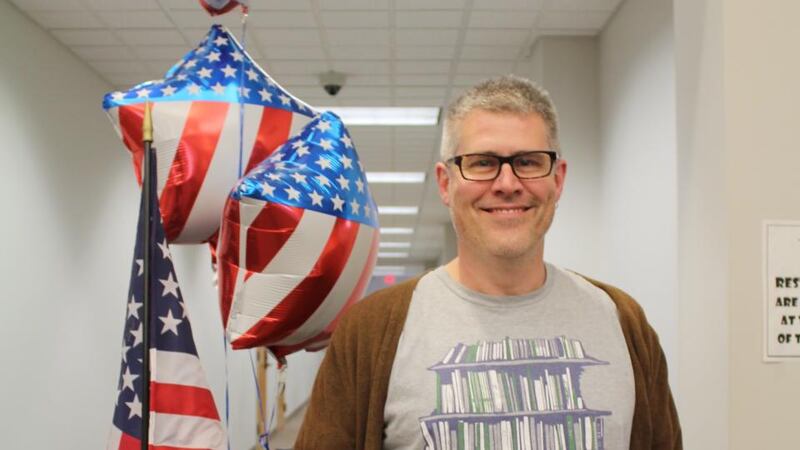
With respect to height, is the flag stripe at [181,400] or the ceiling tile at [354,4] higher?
the ceiling tile at [354,4]

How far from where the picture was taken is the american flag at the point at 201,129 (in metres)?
2.13

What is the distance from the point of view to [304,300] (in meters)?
2.01

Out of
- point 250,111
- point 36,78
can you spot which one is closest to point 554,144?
point 250,111

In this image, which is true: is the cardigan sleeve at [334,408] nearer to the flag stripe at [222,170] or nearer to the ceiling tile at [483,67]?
the flag stripe at [222,170]

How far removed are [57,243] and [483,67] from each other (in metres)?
2.75

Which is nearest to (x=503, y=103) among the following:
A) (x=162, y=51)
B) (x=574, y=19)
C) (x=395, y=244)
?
(x=574, y=19)

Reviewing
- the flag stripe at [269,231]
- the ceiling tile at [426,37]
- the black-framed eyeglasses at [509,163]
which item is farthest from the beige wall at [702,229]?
the ceiling tile at [426,37]

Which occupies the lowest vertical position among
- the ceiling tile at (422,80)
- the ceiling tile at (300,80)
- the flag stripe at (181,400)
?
the flag stripe at (181,400)

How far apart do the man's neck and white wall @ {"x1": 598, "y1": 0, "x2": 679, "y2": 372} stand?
218 centimetres

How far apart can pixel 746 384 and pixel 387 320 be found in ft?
2.71

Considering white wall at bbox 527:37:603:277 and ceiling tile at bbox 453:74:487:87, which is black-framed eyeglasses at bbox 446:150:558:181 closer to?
white wall at bbox 527:37:603:277

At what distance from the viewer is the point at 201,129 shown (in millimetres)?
2135

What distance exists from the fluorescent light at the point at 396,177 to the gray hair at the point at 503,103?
7.64 m

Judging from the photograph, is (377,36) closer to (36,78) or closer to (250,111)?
(36,78)
